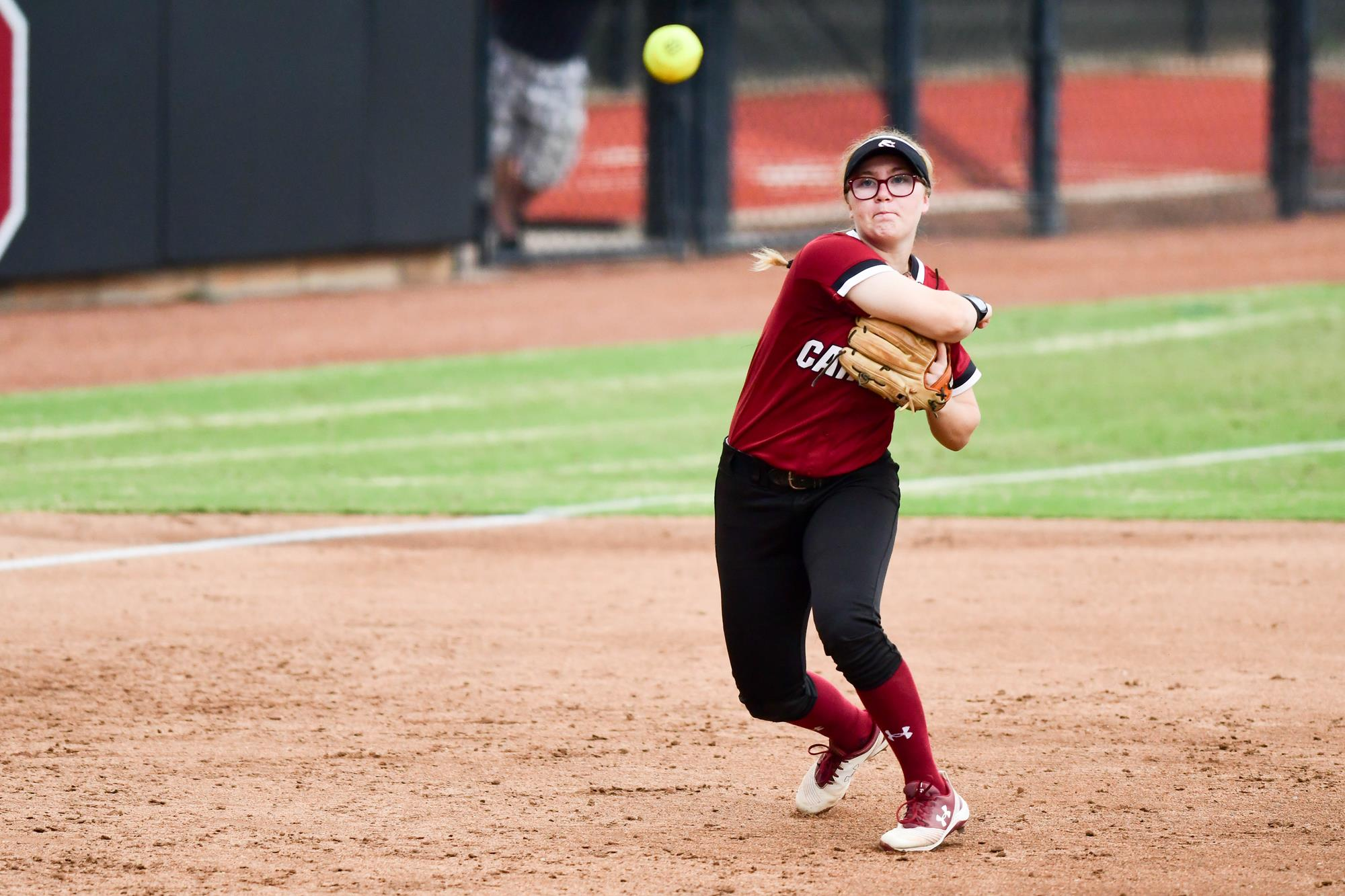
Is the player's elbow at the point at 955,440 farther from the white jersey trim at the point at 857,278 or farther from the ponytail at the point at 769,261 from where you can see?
the ponytail at the point at 769,261

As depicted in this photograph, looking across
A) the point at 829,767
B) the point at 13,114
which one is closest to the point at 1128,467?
the point at 829,767

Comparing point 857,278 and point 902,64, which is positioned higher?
point 902,64

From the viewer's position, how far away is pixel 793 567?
174 inches

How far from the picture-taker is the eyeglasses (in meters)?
4.22

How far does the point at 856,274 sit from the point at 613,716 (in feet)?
6.31

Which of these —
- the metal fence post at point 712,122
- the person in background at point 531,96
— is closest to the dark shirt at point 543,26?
the person in background at point 531,96

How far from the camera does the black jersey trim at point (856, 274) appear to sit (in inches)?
164

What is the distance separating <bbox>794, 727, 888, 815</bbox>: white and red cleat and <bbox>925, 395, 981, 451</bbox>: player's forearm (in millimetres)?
812

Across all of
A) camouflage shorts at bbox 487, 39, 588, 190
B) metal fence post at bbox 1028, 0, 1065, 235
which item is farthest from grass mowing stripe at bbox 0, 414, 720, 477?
metal fence post at bbox 1028, 0, 1065, 235

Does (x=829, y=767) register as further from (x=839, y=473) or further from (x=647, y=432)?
(x=647, y=432)

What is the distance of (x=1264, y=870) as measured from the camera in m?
4.13

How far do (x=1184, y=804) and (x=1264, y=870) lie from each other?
49 cm

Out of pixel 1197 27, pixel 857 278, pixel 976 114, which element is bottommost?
pixel 857 278

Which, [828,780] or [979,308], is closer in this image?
[979,308]
